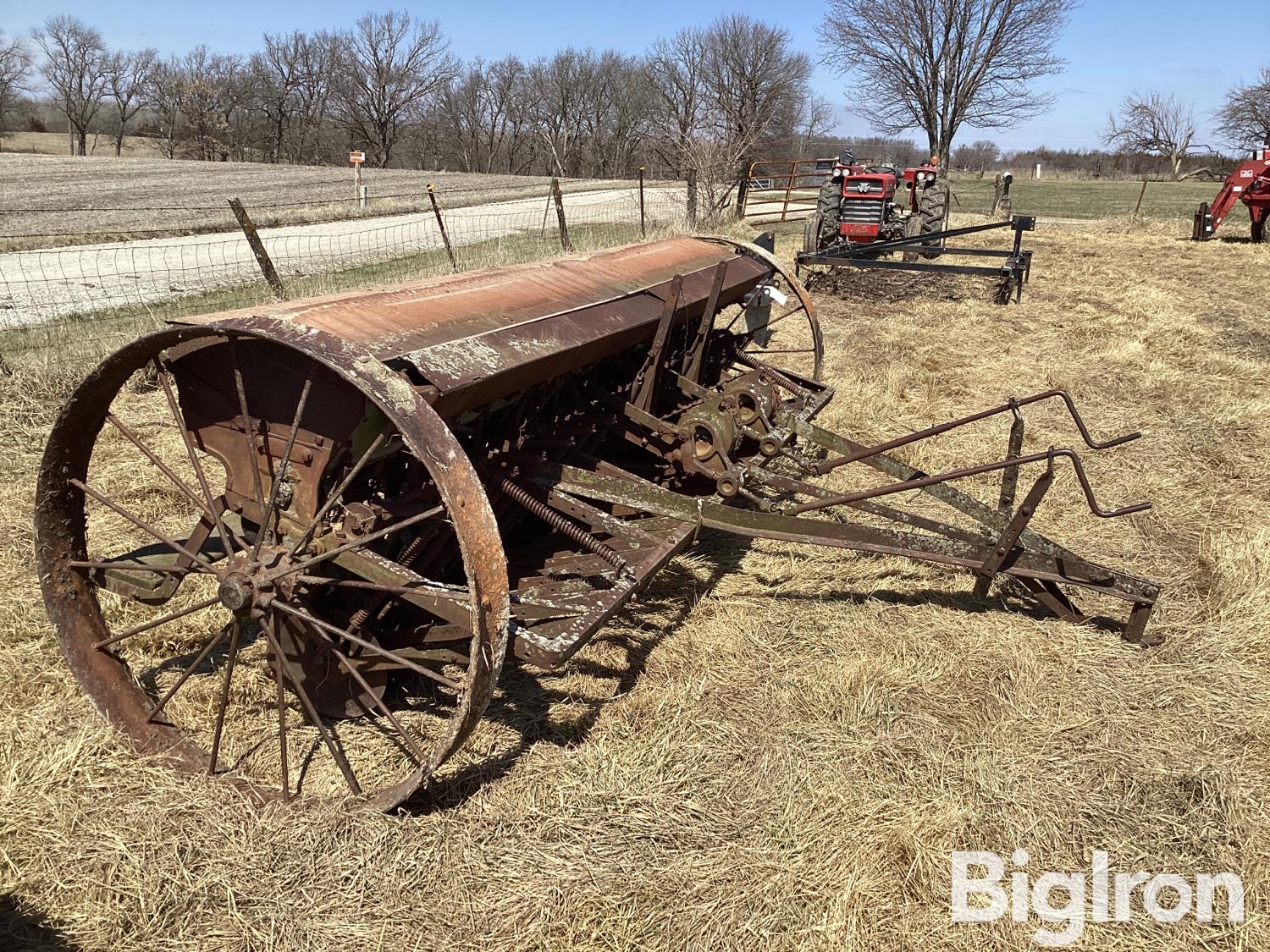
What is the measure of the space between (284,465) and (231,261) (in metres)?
11.0

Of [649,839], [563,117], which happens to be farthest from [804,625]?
[563,117]

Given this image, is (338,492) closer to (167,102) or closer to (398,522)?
(398,522)

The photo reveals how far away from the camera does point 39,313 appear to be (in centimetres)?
832

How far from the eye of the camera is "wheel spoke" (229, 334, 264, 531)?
8.04 feet

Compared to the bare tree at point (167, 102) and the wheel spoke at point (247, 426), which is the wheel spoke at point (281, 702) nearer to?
the wheel spoke at point (247, 426)

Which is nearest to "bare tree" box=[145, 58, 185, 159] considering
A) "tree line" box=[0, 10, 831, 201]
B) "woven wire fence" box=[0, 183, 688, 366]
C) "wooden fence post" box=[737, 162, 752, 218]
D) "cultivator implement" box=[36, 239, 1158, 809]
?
"tree line" box=[0, 10, 831, 201]

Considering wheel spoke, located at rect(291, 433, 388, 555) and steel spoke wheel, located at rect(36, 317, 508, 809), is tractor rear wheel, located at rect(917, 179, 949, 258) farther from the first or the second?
wheel spoke, located at rect(291, 433, 388, 555)

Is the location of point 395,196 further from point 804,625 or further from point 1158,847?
point 1158,847

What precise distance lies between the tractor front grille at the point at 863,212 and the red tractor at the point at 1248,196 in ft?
25.7

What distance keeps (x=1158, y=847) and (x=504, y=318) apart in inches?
113

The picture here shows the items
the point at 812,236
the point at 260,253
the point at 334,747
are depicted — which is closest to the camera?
the point at 334,747

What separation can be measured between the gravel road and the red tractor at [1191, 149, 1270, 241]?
10.6 metres

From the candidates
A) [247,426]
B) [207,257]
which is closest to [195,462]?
[247,426]

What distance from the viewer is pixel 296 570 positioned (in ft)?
7.93
